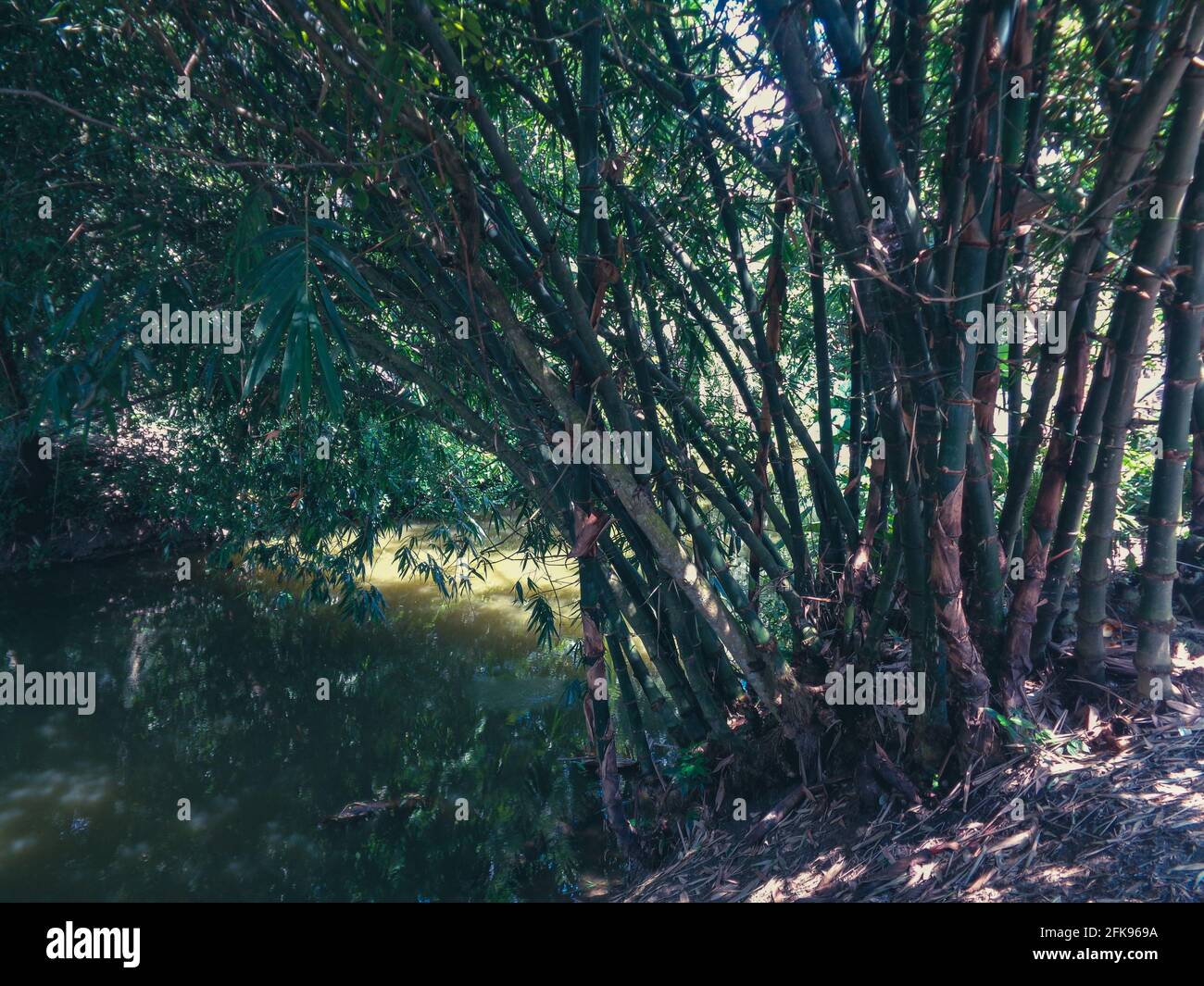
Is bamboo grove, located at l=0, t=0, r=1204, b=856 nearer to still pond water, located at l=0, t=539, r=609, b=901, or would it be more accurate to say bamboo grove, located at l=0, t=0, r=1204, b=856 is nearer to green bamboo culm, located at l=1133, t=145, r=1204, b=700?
green bamboo culm, located at l=1133, t=145, r=1204, b=700

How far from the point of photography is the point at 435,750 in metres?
4.65

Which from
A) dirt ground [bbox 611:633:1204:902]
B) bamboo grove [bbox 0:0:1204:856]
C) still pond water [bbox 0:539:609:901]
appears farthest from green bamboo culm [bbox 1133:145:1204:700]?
still pond water [bbox 0:539:609:901]

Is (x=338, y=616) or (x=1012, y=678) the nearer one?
(x=1012, y=678)

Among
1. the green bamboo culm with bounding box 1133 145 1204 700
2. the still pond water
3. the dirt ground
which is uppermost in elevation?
the green bamboo culm with bounding box 1133 145 1204 700

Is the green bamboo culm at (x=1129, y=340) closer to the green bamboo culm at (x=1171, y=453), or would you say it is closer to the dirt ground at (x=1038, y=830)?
the green bamboo culm at (x=1171, y=453)

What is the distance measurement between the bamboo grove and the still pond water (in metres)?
1.11

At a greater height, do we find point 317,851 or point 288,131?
point 288,131

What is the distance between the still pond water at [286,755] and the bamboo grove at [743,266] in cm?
111

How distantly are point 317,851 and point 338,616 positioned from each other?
3.26m

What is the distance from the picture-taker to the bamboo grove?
6.35ft

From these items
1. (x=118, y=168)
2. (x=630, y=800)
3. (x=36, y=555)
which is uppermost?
(x=118, y=168)

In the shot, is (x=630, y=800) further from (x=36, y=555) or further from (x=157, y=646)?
(x=36, y=555)

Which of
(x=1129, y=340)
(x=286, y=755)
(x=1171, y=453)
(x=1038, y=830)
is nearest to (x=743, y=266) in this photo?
(x=1129, y=340)

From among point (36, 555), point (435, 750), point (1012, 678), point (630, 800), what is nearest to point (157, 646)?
point (36, 555)
